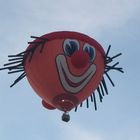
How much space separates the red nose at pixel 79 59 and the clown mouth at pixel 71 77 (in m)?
0.33

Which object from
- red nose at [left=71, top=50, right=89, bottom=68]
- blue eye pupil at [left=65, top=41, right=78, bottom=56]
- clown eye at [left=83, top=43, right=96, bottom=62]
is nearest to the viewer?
red nose at [left=71, top=50, right=89, bottom=68]

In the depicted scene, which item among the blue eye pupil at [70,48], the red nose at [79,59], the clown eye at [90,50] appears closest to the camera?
the red nose at [79,59]

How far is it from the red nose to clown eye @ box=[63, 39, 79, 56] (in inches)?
7.4

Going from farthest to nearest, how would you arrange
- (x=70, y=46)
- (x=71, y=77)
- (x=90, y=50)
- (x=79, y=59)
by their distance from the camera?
(x=90, y=50)
(x=71, y=77)
(x=70, y=46)
(x=79, y=59)

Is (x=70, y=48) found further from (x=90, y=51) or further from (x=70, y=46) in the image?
(x=90, y=51)

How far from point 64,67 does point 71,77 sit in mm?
428

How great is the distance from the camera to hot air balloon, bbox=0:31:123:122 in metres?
27.5

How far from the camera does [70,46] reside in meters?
27.5

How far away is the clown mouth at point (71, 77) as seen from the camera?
90.2 feet

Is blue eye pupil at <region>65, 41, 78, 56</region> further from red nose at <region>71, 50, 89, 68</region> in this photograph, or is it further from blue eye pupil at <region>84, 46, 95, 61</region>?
blue eye pupil at <region>84, 46, 95, 61</region>

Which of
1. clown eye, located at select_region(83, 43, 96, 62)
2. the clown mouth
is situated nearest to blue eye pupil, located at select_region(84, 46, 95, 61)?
clown eye, located at select_region(83, 43, 96, 62)

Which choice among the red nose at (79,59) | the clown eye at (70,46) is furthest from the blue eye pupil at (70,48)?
the red nose at (79,59)

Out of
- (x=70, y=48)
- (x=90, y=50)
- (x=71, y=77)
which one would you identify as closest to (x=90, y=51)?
→ (x=90, y=50)

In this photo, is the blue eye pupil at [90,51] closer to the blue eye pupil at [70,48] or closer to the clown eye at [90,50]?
the clown eye at [90,50]
